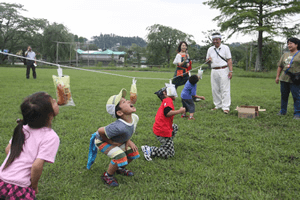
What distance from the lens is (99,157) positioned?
135 inches

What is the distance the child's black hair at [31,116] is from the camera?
6.31 feet

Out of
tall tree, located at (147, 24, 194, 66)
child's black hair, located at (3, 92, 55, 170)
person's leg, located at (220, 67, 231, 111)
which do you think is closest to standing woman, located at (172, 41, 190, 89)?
person's leg, located at (220, 67, 231, 111)

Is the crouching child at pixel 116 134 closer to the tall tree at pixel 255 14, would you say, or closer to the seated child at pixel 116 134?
the seated child at pixel 116 134

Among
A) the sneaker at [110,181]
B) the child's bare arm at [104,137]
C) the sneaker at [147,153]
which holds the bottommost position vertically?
the sneaker at [110,181]

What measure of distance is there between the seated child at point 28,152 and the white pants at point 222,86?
17.1 ft

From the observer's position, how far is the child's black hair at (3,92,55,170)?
1.92 m

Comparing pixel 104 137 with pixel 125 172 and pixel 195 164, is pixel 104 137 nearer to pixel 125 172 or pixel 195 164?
pixel 125 172

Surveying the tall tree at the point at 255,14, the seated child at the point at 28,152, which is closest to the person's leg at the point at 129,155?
the seated child at the point at 28,152

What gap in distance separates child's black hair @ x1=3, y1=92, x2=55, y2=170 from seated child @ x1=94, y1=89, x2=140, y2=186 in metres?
0.77

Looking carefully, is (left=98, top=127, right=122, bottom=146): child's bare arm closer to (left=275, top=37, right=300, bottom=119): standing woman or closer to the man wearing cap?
the man wearing cap

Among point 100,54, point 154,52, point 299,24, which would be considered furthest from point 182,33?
point 299,24

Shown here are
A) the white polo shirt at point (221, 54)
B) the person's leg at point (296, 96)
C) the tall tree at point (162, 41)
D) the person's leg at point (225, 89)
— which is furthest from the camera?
the tall tree at point (162, 41)

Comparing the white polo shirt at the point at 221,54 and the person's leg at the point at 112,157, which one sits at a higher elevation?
the white polo shirt at the point at 221,54

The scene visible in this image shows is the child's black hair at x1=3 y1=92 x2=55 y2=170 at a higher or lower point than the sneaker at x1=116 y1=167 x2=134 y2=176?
higher
